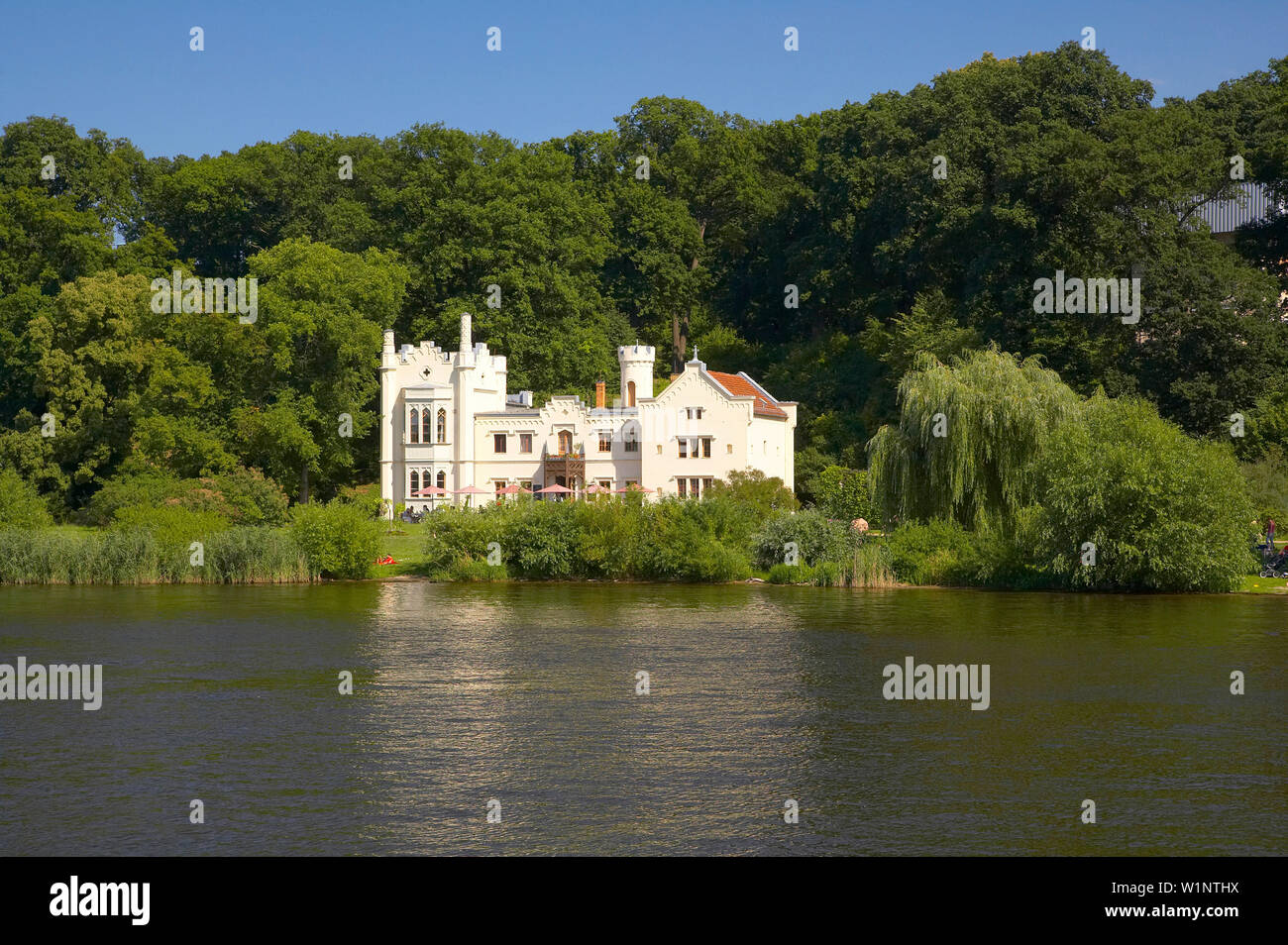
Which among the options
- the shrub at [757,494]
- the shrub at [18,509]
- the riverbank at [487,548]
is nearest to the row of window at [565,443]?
the shrub at [757,494]

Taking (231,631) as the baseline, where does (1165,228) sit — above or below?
above

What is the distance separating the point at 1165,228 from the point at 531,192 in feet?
118

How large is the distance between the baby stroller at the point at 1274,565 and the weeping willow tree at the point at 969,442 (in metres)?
7.12

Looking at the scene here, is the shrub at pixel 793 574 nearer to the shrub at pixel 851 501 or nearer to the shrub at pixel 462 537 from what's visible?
the shrub at pixel 851 501

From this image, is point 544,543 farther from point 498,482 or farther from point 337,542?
point 498,482

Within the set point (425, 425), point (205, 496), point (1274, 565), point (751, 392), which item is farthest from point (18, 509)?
point (1274, 565)

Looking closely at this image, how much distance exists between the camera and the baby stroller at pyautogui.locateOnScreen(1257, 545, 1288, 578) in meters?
43.8

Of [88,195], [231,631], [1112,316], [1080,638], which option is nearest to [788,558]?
[1080,638]

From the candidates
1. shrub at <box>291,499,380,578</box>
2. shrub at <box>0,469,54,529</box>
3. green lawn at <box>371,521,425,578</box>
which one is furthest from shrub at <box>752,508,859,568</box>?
shrub at <box>0,469,54,529</box>

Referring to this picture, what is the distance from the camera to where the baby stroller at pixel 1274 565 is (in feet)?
144

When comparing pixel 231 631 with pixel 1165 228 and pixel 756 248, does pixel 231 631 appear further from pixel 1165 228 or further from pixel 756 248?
pixel 756 248

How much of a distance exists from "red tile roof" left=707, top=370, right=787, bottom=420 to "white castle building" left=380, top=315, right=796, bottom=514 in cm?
8

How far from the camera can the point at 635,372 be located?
229ft

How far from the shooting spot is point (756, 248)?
90.5 metres
